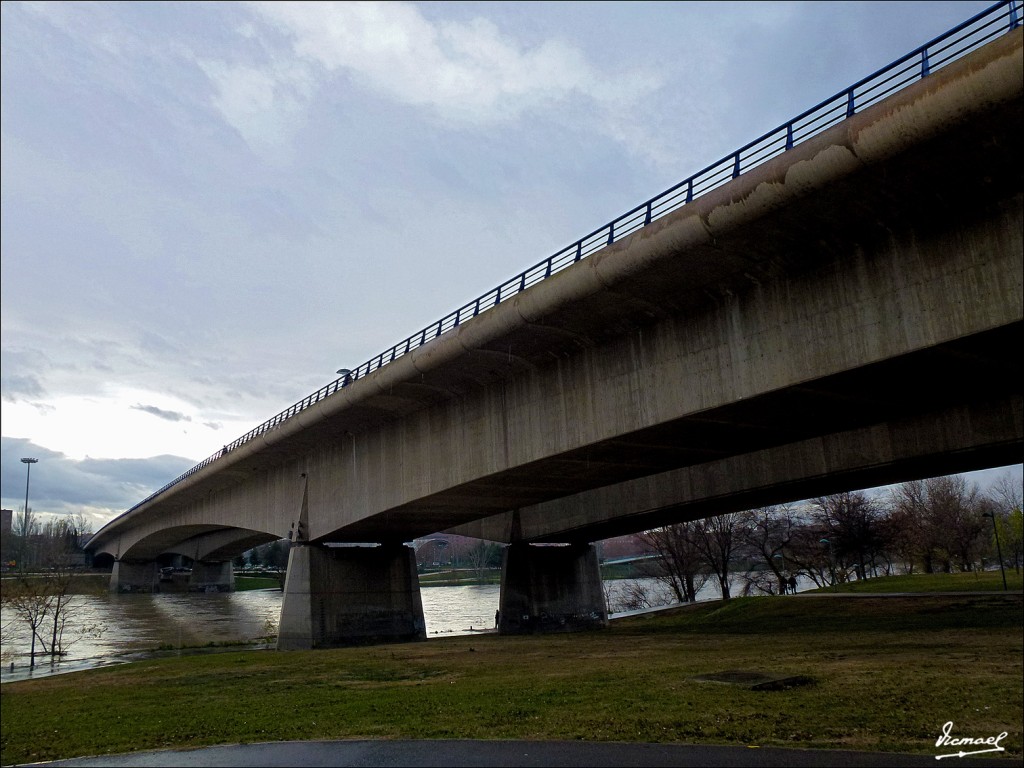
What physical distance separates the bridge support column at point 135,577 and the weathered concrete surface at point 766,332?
269 feet

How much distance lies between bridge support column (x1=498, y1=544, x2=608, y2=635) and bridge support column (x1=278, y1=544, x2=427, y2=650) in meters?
4.65

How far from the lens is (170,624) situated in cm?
5147

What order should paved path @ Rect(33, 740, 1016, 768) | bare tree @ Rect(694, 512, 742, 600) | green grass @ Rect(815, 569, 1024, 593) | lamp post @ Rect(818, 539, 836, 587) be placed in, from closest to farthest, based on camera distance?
paved path @ Rect(33, 740, 1016, 768) → green grass @ Rect(815, 569, 1024, 593) → bare tree @ Rect(694, 512, 742, 600) → lamp post @ Rect(818, 539, 836, 587)

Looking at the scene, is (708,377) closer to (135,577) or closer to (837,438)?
(837,438)

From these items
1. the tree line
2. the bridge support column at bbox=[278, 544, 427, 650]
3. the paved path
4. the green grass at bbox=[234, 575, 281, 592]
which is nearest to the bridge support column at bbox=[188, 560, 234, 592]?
the green grass at bbox=[234, 575, 281, 592]

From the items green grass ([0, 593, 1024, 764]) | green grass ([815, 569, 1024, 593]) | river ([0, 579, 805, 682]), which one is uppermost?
green grass ([0, 593, 1024, 764])

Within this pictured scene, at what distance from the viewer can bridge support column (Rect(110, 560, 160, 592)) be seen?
318 feet

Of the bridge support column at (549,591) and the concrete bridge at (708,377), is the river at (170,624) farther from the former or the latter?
the concrete bridge at (708,377)

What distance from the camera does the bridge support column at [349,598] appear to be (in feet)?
109

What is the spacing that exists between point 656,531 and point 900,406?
1586 inches

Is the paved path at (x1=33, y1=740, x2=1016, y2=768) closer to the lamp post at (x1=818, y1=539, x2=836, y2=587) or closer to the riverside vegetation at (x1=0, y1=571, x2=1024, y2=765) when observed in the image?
the riverside vegetation at (x1=0, y1=571, x2=1024, y2=765)

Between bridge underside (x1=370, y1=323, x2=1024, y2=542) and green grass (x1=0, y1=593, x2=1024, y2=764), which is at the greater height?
bridge underside (x1=370, y1=323, x2=1024, y2=542)

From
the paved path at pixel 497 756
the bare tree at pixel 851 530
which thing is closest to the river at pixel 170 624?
the bare tree at pixel 851 530

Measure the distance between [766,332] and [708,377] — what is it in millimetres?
1735
